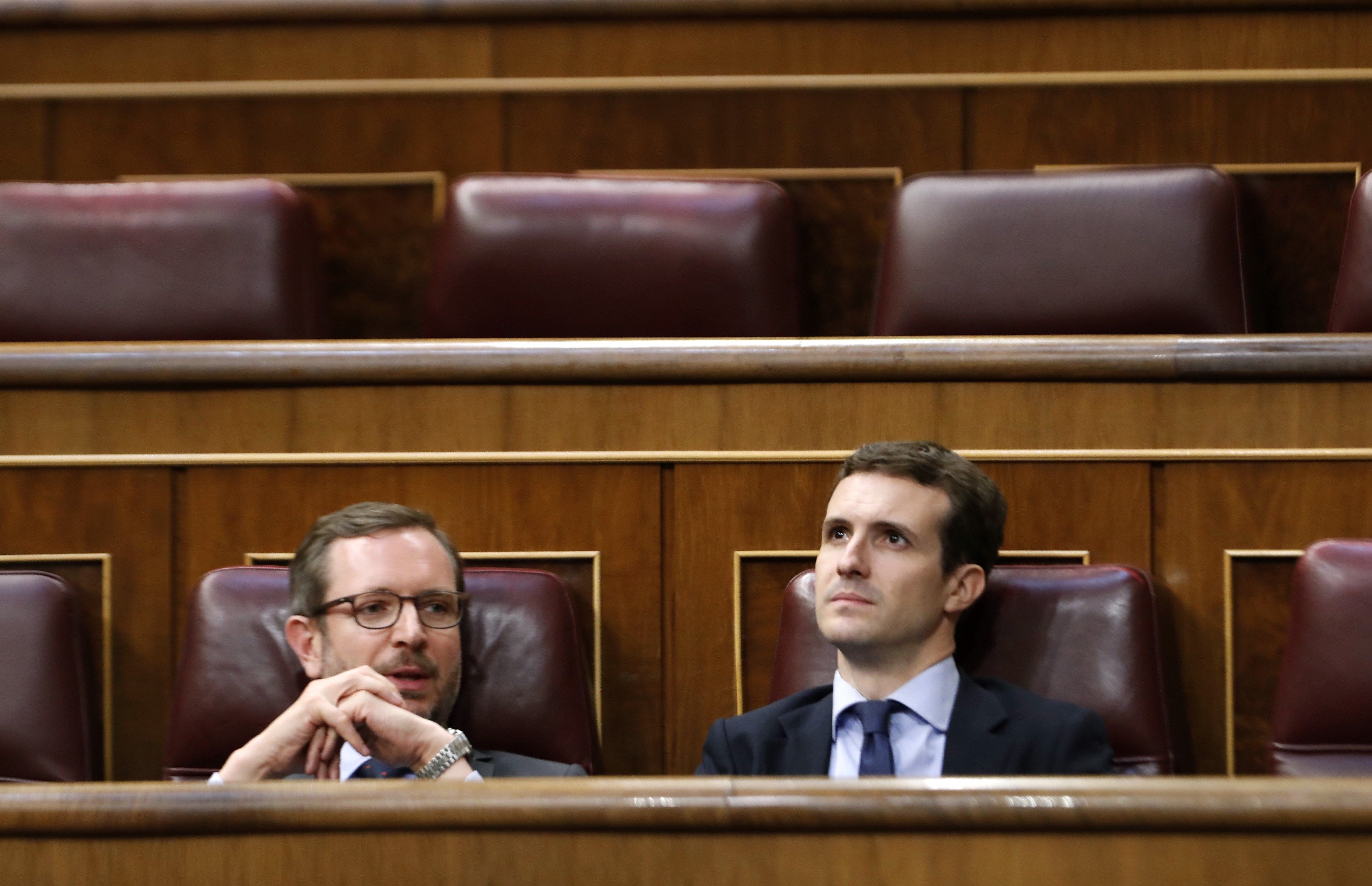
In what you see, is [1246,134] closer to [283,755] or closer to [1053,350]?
[1053,350]

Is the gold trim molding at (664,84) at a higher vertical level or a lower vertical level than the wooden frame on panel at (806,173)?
higher

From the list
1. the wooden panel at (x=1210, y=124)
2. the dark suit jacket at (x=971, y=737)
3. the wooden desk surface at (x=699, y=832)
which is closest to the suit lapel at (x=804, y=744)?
the dark suit jacket at (x=971, y=737)

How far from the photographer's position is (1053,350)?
23.4 inches

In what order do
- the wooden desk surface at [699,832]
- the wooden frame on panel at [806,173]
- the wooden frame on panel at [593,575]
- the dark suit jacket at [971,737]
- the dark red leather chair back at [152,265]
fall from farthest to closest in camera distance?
the wooden frame on panel at [806,173] < the dark red leather chair back at [152,265] < the wooden frame on panel at [593,575] < the dark suit jacket at [971,737] < the wooden desk surface at [699,832]

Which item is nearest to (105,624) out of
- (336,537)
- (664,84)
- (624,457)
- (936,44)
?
(336,537)

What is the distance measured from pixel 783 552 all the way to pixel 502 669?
0.42ft

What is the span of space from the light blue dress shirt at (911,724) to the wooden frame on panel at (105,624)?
1.04 feet

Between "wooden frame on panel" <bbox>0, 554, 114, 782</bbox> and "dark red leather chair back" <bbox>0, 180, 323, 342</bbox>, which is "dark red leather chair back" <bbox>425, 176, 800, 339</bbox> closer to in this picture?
"dark red leather chair back" <bbox>0, 180, 323, 342</bbox>

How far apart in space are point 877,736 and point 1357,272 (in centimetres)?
34

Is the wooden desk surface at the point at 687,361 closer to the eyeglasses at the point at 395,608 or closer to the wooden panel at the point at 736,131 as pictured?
the eyeglasses at the point at 395,608

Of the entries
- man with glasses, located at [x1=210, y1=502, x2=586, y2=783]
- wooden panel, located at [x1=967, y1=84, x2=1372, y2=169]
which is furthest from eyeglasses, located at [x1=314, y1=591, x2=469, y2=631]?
wooden panel, located at [x1=967, y1=84, x2=1372, y2=169]

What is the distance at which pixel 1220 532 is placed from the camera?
58cm

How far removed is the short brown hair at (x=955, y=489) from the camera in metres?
0.54

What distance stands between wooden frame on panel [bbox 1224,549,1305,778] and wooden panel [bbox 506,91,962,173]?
1.11 ft
